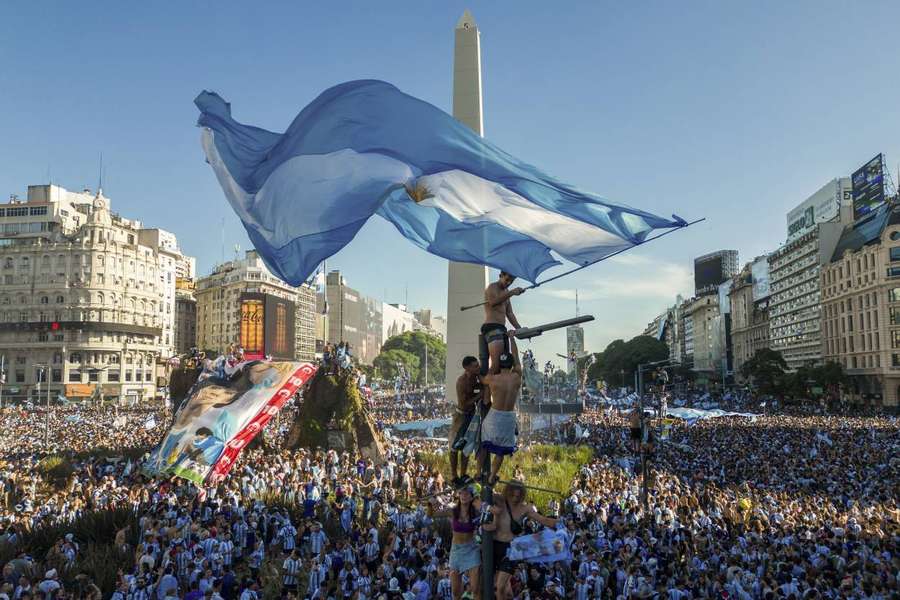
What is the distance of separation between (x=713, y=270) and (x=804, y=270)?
61.6 metres

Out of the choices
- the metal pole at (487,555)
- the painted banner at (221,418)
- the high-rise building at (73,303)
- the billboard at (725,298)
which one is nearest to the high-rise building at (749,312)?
the billboard at (725,298)

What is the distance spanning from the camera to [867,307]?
226 ft

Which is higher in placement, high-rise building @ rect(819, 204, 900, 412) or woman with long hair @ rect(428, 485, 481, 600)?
high-rise building @ rect(819, 204, 900, 412)

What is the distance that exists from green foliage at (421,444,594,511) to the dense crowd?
603mm

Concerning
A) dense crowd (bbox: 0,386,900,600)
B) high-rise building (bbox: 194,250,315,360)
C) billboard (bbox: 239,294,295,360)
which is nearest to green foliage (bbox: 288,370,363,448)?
dense crowd (bbox: 0,386,900,600)

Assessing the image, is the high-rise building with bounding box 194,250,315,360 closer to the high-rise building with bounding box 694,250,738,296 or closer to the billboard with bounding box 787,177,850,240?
the billboard with bounding box 787,177,850,240

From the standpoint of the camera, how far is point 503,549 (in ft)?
22.4

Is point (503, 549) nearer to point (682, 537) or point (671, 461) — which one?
point (682, 537)

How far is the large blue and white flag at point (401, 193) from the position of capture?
7254 millimetres

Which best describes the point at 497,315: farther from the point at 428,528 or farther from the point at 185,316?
the point at 185,316

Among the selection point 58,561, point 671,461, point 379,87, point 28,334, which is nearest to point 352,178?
point 379,87

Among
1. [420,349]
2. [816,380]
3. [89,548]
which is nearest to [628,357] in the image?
[816,380]

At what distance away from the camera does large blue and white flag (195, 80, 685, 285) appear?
23.8 ft

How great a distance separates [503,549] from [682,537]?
9.52 metres
